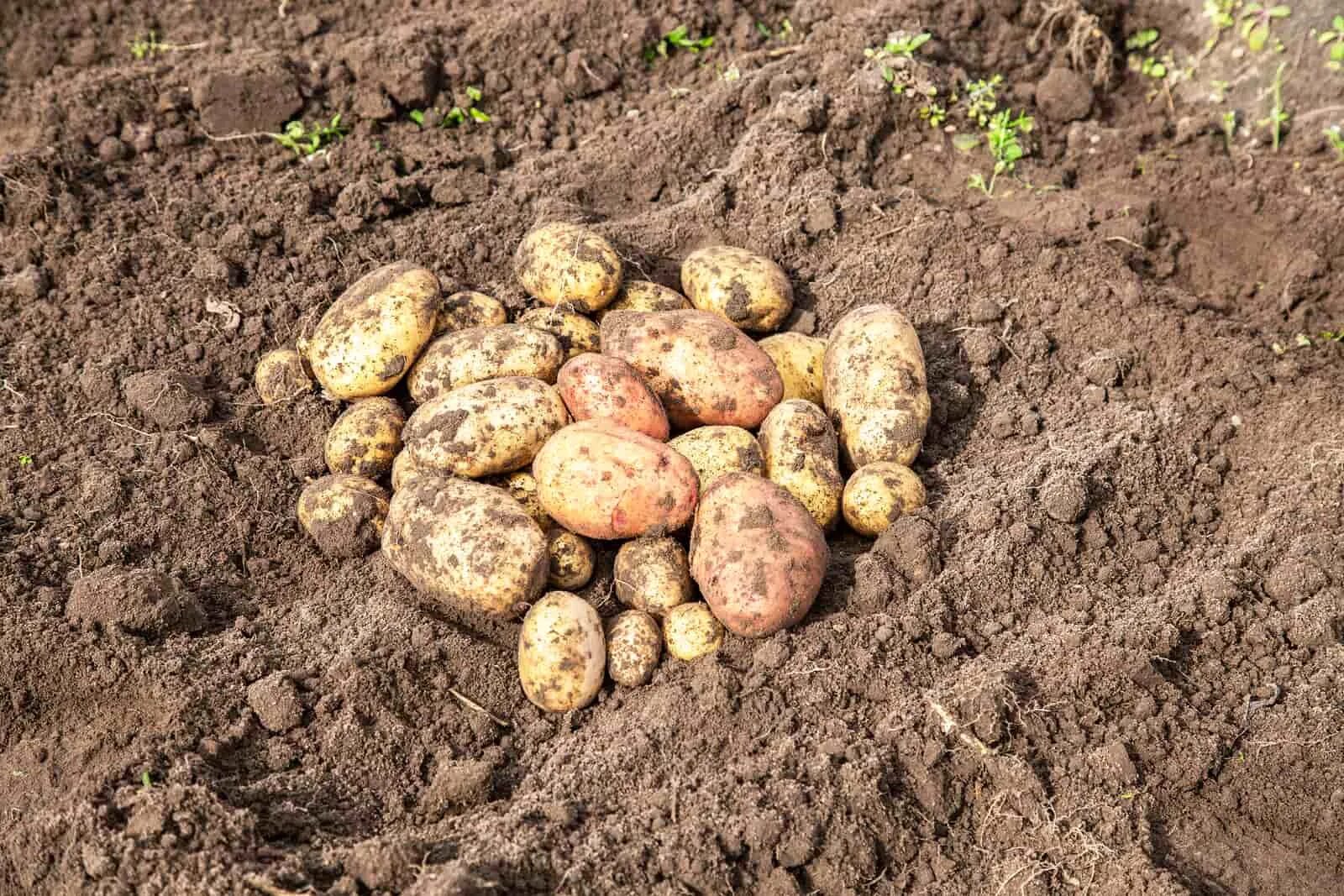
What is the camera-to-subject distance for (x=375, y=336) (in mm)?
3824

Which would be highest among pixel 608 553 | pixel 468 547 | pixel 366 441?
pixel 468 547

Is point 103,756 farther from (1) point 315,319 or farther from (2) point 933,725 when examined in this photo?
(2) point 933,725

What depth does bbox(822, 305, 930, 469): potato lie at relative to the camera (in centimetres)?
379

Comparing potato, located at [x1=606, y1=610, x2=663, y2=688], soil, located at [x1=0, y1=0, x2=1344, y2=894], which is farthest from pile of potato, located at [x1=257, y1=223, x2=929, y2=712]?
soil, located at [x1=0, y1=0, x2=1344, y2=894]

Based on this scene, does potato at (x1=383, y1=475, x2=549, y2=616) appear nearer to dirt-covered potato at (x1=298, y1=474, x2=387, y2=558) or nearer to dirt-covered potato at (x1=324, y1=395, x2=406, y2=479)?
dirt-covered potato at (x1=298, y1=474, x2=387, y2=558)

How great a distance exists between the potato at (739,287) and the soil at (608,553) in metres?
0.27

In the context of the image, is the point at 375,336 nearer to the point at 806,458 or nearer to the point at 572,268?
the point at 572,268

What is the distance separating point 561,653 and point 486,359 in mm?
1142

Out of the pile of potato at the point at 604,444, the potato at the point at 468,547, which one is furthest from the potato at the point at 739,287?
the potato at the point at 468,547

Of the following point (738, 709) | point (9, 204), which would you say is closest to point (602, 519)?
point (738, 709)

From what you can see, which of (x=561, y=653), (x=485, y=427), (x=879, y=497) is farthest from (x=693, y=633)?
(x=485, y=427)

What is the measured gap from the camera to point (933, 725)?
302cm

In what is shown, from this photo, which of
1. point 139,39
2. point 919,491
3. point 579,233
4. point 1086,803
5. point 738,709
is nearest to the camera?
point 1086,803

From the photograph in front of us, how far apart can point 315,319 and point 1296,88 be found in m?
4.58
